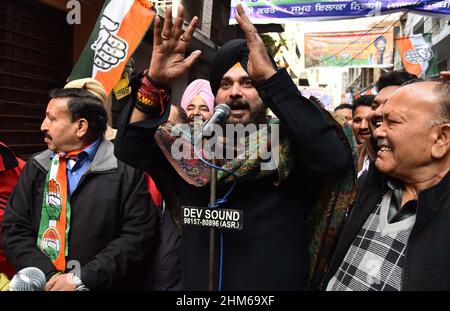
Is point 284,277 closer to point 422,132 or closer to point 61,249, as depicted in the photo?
point 422,132

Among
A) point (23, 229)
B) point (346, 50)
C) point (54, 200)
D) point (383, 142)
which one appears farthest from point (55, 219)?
point (346, 50)

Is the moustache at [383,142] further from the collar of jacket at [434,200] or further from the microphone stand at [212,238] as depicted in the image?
the microphone stand at [212,238]

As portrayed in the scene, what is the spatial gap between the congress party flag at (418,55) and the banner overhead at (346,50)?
1.14 m

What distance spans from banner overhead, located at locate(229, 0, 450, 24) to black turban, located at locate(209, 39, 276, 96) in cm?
274

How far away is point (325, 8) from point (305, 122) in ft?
12.0

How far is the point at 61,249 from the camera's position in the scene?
2.14 m

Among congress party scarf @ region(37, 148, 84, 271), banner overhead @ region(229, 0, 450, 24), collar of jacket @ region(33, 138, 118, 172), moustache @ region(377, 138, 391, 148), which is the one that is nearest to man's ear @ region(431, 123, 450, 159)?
moustache @ region(377, 138, 391, 148)

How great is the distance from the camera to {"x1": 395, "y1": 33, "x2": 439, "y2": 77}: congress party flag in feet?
30.6

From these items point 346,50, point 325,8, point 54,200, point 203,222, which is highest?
point 346,50

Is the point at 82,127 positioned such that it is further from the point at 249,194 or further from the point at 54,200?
the point at 249,194

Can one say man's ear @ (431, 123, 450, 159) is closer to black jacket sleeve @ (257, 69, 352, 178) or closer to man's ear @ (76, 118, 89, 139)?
black jacket sleeve @ (257, 69, 352, 178)

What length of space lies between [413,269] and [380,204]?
0.34 m

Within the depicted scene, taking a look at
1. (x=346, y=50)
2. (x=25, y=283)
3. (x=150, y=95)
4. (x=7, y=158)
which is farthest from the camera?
(x=346, y=50)

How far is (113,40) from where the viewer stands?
3.50 metres
